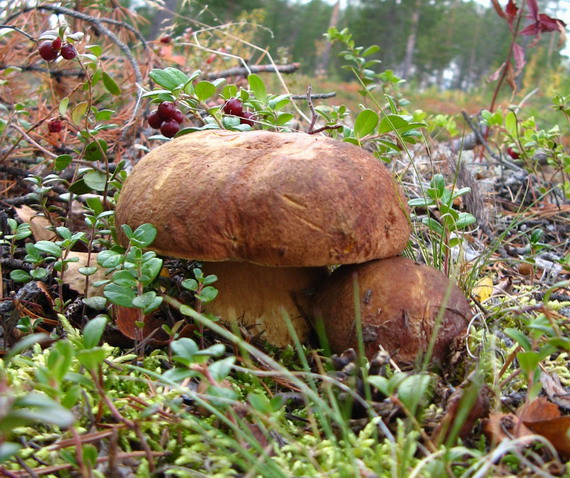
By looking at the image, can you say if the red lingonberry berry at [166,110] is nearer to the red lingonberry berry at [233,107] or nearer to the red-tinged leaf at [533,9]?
the red lingonberry berry at [233,107]

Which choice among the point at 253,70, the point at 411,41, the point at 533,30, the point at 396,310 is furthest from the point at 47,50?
the point at 411,41

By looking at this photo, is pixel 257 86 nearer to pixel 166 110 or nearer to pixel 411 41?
pixel 166 110

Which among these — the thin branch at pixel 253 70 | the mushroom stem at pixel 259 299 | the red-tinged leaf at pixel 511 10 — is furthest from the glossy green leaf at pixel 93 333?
Result: the red-tinged leaf at pixel 511 10

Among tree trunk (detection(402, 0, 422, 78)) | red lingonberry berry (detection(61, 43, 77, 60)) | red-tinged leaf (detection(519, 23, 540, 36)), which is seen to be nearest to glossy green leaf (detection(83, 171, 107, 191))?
red lingonberry berry (detection(61, 43, 77, 60))

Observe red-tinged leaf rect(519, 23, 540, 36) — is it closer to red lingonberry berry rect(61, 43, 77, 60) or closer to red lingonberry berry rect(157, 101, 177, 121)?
red lingonberry berry rect(157, 101, 177, 121)

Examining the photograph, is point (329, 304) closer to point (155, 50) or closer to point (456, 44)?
point (155, 50)
